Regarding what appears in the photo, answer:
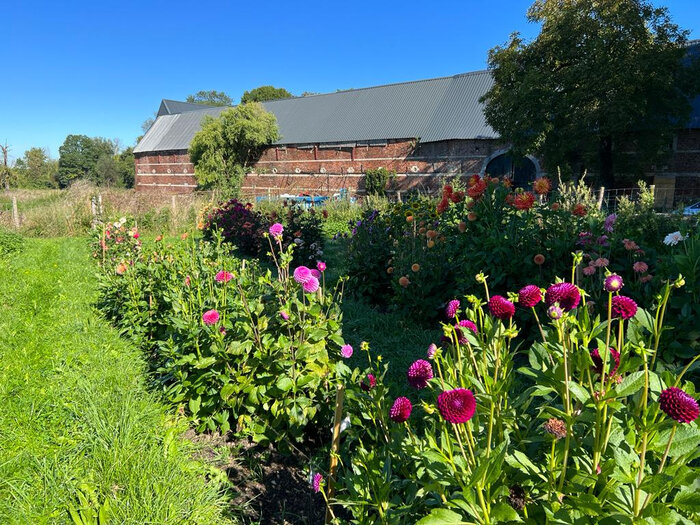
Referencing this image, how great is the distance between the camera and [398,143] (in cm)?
2497

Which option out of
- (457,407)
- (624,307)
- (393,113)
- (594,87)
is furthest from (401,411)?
(393,113)

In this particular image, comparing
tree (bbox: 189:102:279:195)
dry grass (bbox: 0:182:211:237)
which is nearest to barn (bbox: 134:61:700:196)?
tree (bbox: 189:102:279:195)

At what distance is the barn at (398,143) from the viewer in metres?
21.0

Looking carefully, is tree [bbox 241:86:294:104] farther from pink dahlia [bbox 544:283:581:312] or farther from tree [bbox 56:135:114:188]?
pink dahlia [bbox 544:283:581:312]

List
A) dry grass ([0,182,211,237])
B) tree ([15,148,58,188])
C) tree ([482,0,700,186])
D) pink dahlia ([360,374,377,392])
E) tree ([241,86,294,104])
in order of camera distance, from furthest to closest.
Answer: tree ([15,148,58,188])
tree ([241,86,294,104])
tree ([482,0,700,186])
dry grass ([0,182,211,237])
pink dahlia ([360,374,377,392])

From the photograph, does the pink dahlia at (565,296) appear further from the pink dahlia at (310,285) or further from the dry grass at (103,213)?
the dry grass at (103,213)

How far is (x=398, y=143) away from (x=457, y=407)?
2495 centimetres

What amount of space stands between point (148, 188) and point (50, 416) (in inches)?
1650

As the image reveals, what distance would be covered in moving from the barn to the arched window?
0.05m

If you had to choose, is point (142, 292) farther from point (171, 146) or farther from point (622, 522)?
point (171, 146)

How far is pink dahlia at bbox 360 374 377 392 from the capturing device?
1813 millimetres

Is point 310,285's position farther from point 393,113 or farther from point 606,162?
point 393,113

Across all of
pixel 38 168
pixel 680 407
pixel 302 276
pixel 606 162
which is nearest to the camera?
pixel 680 407

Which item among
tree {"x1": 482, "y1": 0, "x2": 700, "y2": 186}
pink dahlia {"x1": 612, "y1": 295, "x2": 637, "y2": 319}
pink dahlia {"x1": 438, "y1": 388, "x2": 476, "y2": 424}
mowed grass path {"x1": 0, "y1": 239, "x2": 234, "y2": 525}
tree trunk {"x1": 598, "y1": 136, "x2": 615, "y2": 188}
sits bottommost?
mowed grass path {"x1": 0, "y1": 239, "x2": 234, "y2": 525}
